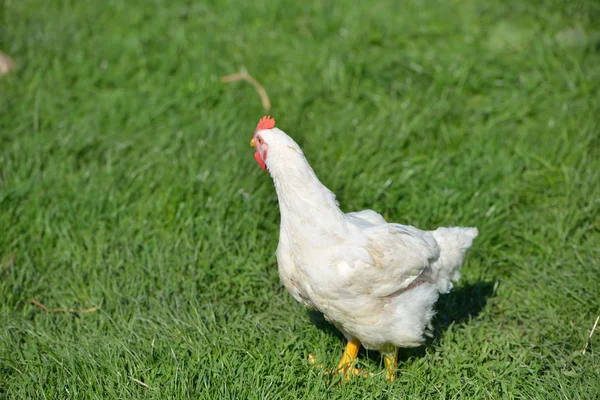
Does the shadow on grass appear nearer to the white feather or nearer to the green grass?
the green grass

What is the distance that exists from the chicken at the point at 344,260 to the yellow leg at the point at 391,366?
19 centimetres

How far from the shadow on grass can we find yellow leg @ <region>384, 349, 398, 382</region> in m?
0.15

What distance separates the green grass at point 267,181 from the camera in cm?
411

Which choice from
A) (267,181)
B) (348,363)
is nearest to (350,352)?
(348,363)

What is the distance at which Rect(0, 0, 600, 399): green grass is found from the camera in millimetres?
4109

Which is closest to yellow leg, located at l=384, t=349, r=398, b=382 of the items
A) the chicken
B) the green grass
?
the green grass

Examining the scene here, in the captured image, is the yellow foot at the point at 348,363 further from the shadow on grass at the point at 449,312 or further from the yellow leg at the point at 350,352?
the shadow on grass at the point at 449,312

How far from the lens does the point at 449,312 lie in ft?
15.1

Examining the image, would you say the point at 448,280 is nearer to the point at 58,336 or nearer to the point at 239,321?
the point at 239,321

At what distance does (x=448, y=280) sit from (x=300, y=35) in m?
3.82

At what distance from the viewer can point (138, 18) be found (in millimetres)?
7238

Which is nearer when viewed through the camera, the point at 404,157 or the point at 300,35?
the point at 404,157

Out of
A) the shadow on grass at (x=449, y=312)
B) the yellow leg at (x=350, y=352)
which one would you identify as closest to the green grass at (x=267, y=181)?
the shadow on grass at (x=449, y=312)

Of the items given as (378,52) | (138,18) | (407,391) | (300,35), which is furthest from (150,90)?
(407,391)
